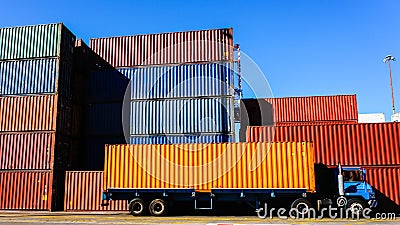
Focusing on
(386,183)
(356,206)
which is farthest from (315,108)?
(356,206)

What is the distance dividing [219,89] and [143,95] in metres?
6.08

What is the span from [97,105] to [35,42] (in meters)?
6.56

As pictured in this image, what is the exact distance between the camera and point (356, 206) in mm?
17312

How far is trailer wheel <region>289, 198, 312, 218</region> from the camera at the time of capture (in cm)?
1750

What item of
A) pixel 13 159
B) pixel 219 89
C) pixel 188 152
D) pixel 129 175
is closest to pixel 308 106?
pixel 219 89

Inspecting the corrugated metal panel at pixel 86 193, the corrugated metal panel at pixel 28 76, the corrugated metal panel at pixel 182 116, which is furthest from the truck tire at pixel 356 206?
the corrugated metal panel at pixel 28 76

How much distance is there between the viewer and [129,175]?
18.9 m

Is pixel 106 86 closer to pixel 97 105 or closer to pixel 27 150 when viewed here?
pixel 97 105

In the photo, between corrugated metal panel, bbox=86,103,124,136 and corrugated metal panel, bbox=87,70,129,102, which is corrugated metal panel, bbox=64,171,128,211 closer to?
corrugated metal panel, bbox=86,103,124,136

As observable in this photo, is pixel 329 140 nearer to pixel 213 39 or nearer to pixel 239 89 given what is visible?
pixel 239 89

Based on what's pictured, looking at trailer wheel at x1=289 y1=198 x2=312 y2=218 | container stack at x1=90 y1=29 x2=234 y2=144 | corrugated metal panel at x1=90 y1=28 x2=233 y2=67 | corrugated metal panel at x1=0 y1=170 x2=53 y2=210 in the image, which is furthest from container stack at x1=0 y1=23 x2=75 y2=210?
trailer wheel at x1=289 y1=198 x2=312 y2=218

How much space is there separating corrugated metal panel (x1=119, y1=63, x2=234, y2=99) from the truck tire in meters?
11.3

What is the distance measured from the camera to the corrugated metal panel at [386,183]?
19.5 m

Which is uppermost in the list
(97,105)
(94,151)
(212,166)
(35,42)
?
(35,42)
